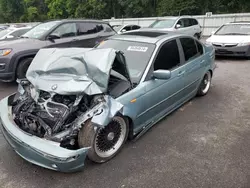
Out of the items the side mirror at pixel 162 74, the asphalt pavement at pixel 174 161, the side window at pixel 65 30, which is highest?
the side window at pixel 65 30

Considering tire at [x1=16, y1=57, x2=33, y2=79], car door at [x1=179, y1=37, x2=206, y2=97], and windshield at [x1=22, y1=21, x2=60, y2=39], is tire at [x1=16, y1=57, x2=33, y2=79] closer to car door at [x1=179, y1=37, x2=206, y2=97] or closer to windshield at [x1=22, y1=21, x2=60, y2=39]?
windshield at [x1=22, y1=21, x2=60, y2=39]

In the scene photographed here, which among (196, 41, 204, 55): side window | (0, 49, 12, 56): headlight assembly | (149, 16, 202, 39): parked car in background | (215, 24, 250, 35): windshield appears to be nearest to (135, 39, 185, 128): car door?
(196, 41, 204, 55): side window

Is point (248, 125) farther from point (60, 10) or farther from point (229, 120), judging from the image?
point (60, 10)

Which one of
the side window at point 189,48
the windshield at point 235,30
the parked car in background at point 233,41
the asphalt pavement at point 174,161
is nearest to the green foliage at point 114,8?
the windshield at point 235,30

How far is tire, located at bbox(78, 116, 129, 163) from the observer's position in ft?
8.59

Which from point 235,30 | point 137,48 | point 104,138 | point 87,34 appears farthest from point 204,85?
point 235,30

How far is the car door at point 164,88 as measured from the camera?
3311 mm

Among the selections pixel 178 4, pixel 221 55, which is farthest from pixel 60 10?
pixel 221 55

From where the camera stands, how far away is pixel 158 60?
356 cm

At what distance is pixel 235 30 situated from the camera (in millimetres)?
9578

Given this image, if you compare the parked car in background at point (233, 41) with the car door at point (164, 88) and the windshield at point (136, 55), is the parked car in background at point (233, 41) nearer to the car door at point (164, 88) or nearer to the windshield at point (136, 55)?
the car door at point (164, 88)

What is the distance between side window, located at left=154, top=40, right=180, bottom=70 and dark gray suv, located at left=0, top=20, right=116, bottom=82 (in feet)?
12.2

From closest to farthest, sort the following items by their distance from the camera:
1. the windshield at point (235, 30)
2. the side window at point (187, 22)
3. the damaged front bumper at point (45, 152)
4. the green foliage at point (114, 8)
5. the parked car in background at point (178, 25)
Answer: the damaged front bumper at point (45, 152)
the windshield at point (235, 30)
the parked car in background at point (178, 25)
the side window at point (187, 22)
the green foliage at point (114, 8)

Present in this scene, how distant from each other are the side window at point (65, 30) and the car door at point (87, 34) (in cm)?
18
